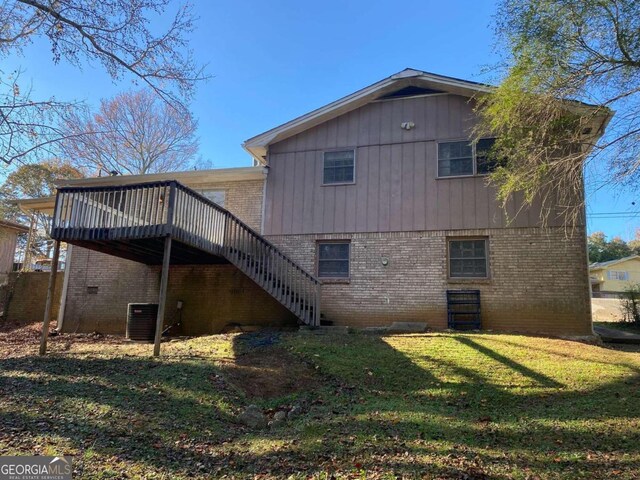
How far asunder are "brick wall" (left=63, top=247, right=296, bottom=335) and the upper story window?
5.88 metres

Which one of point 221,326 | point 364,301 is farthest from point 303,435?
point 221,326

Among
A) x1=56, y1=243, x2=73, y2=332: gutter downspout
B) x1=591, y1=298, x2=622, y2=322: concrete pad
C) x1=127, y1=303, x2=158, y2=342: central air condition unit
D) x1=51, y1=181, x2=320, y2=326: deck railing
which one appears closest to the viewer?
x1=51, y1=181, x2=320, y2=326: deck railing

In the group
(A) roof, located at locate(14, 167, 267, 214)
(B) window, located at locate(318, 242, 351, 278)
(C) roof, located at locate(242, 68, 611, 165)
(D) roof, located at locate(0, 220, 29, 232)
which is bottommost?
(B) window, located at locate(318, 242, 351, 278)

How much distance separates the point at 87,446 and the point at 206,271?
354 inches

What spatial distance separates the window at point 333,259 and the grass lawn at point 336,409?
3464 millimetres

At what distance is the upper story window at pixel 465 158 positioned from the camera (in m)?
11.1

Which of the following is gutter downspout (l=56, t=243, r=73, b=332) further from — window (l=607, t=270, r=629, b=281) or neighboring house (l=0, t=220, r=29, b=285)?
window (l=607, t=270, r=629, b=281)

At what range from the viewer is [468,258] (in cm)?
1109

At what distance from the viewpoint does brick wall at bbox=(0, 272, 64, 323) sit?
587 inches

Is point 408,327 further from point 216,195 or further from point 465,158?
point 216,195

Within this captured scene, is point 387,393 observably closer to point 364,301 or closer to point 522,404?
point 522,404

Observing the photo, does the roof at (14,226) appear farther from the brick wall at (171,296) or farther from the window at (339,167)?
the window at (339,167)

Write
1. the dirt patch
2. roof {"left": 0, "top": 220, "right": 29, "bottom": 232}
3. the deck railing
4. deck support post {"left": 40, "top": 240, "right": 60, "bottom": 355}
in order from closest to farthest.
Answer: the dirt patch, deck support post {"left": 40, "top": 240, "right": 60, "bottom": 355}, the deck railing, roof {"left": 0, "top": 220, "right": 29, "bottom": 232}

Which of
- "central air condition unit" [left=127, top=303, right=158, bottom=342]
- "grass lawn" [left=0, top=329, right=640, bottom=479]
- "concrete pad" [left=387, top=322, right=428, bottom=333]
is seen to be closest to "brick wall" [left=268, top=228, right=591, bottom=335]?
"concrete pad" [left=387, top=322, right=428, bottom=333]
